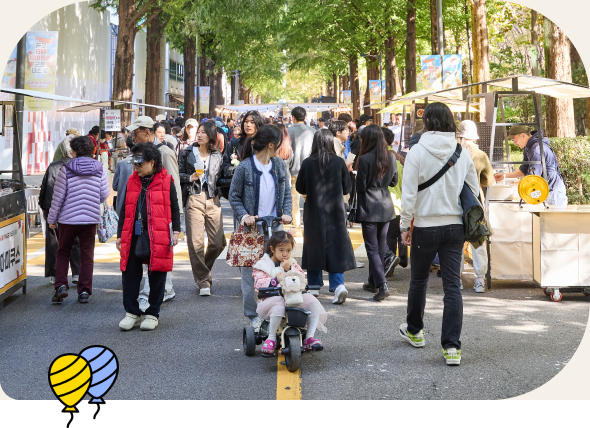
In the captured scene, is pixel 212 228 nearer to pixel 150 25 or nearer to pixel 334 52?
pixel 150 25

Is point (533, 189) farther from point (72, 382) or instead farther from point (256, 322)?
point (72, 382)

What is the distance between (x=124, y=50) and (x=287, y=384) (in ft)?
51.2

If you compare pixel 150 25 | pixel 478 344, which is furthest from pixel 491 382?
pixel 150 25

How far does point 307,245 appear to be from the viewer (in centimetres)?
776

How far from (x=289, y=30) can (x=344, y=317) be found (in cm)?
3301

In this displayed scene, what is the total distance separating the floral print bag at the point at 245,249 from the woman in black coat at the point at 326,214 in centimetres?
158

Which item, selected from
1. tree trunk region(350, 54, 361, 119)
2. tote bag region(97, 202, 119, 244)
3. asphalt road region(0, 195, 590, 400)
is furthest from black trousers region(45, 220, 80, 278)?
tree trunk region(350, 54, 361, 119)

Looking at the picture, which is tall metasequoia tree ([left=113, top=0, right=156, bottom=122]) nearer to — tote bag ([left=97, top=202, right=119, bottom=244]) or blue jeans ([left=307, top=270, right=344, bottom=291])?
tote bag ([left=97, top=202, right=119, bottom=244])

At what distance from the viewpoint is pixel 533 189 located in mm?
7820

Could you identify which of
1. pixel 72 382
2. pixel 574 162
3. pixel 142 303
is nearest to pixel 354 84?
pixel 574 162

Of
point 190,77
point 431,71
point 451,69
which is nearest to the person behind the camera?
point 451,69

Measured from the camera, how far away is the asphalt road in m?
4.93

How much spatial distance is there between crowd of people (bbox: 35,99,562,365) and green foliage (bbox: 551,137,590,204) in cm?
350
